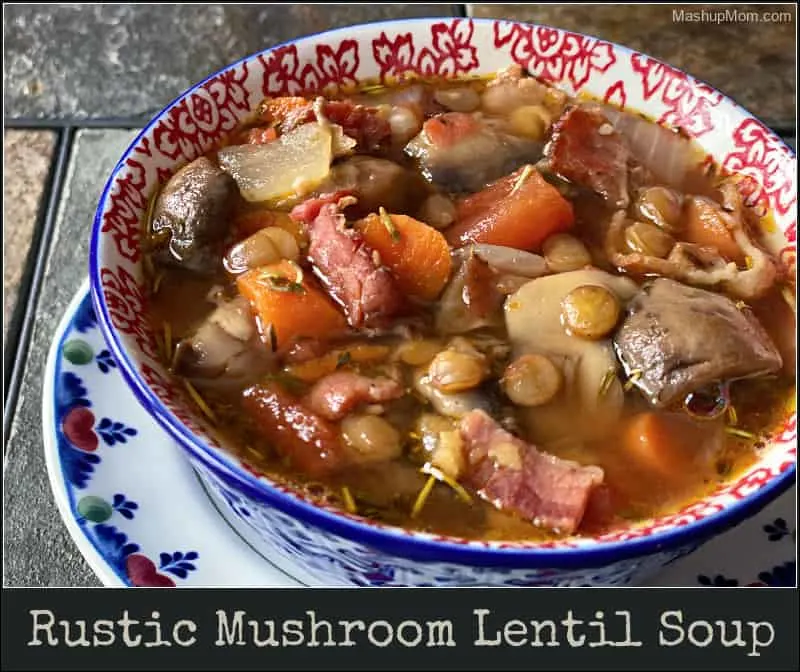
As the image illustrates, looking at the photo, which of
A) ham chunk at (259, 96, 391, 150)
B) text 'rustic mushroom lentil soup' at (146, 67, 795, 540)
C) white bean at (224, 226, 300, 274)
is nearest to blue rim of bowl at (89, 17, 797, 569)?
text 'rustic mushroom lentil soup' at (146, 67, 795, 540)

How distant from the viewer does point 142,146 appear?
1743mm

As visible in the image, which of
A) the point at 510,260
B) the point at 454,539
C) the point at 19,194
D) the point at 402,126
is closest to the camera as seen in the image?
the point at 454,539

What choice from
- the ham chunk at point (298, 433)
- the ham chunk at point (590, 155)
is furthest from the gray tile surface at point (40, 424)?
the ham chunk at point (590, 155)

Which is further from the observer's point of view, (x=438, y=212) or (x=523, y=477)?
(x=438, y=212)

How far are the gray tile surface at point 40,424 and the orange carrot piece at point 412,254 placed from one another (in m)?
0.81

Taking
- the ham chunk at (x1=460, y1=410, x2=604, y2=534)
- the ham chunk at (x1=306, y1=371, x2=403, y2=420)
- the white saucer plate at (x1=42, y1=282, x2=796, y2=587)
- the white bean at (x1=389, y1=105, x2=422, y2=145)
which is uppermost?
the white bean at (x1=389, y1=105, x2=422, y2=145)

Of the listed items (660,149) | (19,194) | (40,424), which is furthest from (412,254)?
(19,194)

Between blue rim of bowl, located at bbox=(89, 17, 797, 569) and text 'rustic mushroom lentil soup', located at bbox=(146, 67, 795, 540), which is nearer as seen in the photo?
A: blue rim of bowl, located at bbox=(89, 17, 797, 569)

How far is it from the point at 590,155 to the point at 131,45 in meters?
1.70

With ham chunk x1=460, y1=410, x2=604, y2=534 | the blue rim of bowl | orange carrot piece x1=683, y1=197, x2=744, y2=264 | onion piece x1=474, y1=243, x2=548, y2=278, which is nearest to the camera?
the blue rim of bowl

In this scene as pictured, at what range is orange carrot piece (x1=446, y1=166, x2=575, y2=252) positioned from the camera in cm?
171

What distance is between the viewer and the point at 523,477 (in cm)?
143

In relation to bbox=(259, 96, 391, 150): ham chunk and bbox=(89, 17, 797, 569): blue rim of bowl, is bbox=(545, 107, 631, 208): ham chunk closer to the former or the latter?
bbox=(259, 96, 391, 150): ham chunk

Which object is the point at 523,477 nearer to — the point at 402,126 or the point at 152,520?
the point at 152,520
